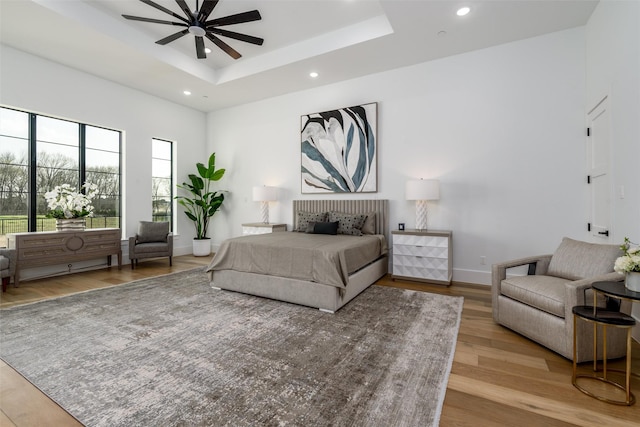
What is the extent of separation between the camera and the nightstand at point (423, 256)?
154 inches

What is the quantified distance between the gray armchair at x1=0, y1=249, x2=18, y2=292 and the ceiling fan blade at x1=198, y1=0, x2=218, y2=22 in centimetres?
393

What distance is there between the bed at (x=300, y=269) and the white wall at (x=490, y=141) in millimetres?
1363

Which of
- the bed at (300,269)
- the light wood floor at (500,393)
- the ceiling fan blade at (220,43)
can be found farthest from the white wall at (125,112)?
the light wood floor at (500,393)

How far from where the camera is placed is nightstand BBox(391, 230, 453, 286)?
391 cm

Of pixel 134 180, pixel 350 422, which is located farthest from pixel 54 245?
pixel 350 422

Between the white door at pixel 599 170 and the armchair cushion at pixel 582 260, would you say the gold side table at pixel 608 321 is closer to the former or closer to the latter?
the armchair cushion at pixel 582 260

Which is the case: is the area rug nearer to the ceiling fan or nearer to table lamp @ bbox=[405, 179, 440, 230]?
table lamp @ bbox=[405, 179, 440, 230]

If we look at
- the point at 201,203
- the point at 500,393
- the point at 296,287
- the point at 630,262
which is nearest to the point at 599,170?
the point at 630,262

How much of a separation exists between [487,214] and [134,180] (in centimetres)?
630

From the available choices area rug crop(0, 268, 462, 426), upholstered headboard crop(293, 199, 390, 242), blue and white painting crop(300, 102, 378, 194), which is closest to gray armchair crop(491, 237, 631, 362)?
area rug crop(0, 268, 462, 426)

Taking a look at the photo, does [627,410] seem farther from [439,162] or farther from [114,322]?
[114,322]

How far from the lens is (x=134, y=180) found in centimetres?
559

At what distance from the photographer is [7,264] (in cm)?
372

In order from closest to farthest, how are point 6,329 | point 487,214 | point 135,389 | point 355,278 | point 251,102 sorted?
point 135,389, point 6,329, point 355,278, point 487,214, point 251,102
